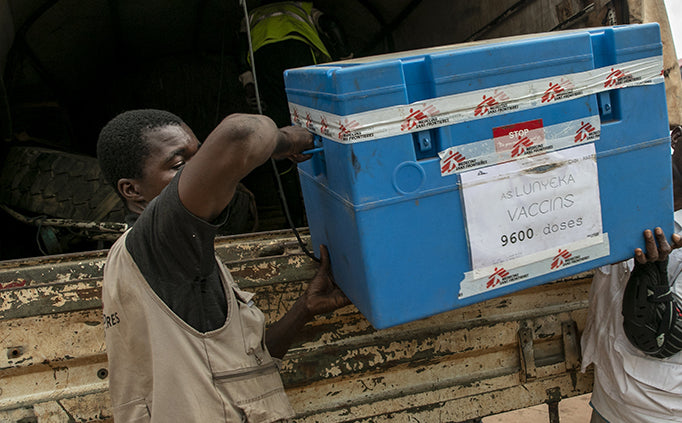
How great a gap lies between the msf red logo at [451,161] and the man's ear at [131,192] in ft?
2.22

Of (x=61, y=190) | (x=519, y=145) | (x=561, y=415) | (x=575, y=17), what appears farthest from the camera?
(x=561, y=415)

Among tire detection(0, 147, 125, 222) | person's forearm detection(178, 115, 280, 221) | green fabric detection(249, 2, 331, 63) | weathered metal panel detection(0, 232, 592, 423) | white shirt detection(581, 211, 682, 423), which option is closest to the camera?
person's forearm detection(178, 115, 280, 221)

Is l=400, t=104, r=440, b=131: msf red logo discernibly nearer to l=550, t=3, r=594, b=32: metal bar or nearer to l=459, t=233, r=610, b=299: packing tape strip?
l=459, t=233, r=610, b=299: packing tape strip

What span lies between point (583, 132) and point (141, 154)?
3.25 ft

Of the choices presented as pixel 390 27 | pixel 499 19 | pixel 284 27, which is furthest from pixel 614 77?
pixel 390 27

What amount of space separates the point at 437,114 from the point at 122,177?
2.35ft

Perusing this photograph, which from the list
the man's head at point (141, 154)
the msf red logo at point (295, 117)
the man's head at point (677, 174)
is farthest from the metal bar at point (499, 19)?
the man's head at point (141, 154)

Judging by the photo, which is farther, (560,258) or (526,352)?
(526,352)

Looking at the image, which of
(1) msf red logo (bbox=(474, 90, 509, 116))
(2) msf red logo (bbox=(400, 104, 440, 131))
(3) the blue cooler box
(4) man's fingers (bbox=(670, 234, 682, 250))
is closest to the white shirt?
(4) man's fingers (bbox=(670, 234, 682, 250))

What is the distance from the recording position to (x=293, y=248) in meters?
1.71

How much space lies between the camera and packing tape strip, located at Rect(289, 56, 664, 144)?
3.59 ft

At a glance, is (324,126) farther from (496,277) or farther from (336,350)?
(336,350)

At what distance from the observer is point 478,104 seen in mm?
1151

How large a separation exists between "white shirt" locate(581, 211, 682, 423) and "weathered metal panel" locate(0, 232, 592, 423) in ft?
0.30
